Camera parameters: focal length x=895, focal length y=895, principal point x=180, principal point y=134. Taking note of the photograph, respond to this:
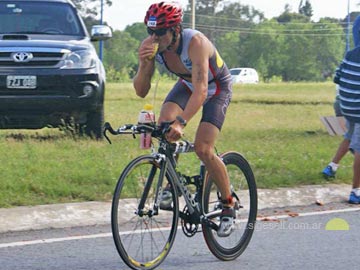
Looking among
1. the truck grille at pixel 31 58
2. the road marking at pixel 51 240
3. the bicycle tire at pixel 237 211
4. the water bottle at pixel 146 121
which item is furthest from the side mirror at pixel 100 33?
the water bottle at pixel 146 121

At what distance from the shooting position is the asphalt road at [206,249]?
245 inches

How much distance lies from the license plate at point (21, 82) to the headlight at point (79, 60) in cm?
44

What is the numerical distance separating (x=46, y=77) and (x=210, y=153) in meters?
5.32

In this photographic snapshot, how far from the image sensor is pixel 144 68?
20.0ft

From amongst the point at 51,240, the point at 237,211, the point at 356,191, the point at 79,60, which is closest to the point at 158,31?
the point at 237,211

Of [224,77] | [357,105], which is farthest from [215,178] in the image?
[357,105]

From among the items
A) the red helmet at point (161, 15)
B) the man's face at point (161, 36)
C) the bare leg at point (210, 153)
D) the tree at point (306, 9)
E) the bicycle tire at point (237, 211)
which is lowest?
the tree at point (306, 9)

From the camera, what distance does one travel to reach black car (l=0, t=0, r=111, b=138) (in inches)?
435

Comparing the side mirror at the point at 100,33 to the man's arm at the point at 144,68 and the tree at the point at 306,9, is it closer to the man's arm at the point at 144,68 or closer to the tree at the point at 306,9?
the man's arm at the point at 144,68

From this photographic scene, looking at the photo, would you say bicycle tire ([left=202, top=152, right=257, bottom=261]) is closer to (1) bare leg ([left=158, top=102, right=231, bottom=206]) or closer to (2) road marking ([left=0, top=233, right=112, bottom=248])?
(1) bare leg ([left=158, top=102, right=231, bottom=206])

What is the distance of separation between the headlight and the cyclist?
16.4 feet

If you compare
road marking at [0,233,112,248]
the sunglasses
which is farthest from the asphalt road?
the sunglasses

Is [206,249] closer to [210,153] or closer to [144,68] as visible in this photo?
Answer: [210,153]

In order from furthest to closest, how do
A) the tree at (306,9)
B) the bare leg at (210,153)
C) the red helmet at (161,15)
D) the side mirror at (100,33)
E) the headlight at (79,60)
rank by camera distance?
the tree at (306,9)
the side mirror at (100,33)
the headlight at (79,60)
the bare leg at (210,153)
the red helmet at (161,15)
